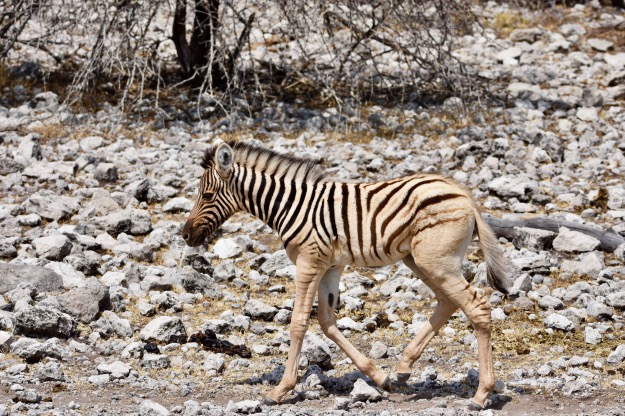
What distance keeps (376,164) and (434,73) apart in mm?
3402

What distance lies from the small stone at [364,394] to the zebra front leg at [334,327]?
6.8 inches

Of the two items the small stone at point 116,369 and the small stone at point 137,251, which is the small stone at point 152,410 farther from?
the small stone at point 137,251

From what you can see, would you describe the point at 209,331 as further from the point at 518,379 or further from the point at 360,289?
the point at 518,379

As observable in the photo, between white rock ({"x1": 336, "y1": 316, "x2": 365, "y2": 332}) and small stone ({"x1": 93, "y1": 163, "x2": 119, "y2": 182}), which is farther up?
small stone ({"x1": 93, "y1": 163, "x2": 119, "y2": 182})

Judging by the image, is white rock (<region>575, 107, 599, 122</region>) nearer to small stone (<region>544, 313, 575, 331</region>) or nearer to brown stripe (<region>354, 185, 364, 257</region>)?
small stone (<region>544, 313, 575, 331</region>)

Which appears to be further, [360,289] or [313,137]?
[313,137]

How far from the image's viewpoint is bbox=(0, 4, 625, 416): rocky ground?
7086 millimetres

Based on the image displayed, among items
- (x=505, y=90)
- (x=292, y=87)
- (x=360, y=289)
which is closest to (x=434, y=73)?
(x=505, y=90)

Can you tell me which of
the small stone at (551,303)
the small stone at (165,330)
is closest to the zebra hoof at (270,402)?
the small stone at (165,330)

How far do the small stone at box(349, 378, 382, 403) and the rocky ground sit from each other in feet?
0.06

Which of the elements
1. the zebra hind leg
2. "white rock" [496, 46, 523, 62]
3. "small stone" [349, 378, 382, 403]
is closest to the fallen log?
the zebra hind leg

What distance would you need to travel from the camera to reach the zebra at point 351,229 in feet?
22.2

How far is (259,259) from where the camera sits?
1009cm

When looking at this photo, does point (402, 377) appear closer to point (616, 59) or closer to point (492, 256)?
point (492, 256)
